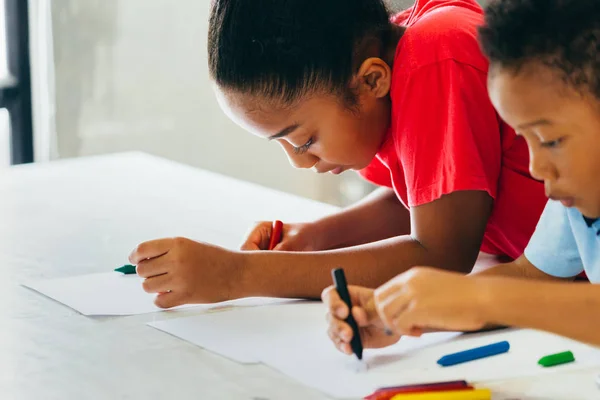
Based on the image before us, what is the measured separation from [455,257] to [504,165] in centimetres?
12

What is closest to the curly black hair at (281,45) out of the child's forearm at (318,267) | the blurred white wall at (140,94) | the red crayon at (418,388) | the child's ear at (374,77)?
the child's ear at (374,77)

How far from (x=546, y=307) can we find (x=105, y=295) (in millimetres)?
496

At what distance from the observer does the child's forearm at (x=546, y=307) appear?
2.33 ft

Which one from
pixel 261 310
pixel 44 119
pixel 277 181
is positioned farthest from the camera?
pixel 277 181

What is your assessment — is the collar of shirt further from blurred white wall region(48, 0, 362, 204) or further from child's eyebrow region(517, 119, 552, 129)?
blurred white wall region(48, 0, 362, 204)

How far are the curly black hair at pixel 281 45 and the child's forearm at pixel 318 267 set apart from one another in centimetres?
17

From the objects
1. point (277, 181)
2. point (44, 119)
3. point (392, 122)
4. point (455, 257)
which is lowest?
point (277, 181)

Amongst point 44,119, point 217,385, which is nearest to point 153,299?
point 217,385

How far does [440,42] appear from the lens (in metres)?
1.01

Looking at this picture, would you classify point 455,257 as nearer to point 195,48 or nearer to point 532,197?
point 532,197

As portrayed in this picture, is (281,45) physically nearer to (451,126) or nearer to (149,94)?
(451,126)

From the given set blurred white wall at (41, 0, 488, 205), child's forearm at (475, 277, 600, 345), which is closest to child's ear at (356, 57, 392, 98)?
child's forearm at (475, 277, 600, 345)

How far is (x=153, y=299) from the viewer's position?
101 centimetres

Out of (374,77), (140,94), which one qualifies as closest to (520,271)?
(374,77)
